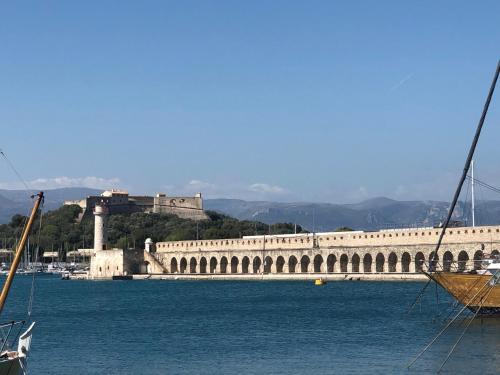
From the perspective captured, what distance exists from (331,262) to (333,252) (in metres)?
1.56

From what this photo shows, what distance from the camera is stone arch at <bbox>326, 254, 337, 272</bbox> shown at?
8156cm

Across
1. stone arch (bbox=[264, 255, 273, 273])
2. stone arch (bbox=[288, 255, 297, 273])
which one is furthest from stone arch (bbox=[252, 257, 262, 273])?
stone arch (bbox=[288, 255, 297, 273])

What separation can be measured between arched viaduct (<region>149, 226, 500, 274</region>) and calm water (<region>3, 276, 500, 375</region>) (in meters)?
12.5

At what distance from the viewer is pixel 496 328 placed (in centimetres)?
3194

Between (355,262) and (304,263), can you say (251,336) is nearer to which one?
(355,262)

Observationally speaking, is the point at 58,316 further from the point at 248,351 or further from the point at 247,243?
the point at 247,243

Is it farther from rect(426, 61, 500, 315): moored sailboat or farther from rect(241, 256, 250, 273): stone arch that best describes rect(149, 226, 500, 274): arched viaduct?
rect(426, 61, 500, 315): moored sailboat

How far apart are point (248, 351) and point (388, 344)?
4.30m

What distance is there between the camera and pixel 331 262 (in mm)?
82188

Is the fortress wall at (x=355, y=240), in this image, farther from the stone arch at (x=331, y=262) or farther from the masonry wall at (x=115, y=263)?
the masonry wall at (x=115, y=263)

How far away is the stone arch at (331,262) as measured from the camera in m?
81.6

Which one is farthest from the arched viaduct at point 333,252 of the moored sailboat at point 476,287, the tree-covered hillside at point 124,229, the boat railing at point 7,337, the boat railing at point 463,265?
the boat railing at point 7,337

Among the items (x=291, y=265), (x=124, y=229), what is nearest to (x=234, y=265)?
(x=291, y=265)

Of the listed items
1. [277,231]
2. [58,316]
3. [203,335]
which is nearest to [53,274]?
[277,231]
